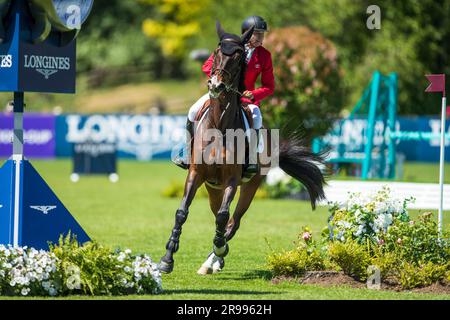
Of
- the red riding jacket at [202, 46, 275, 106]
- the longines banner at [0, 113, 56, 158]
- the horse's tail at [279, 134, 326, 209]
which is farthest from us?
the longines banner at [0, 113, 56, 158]

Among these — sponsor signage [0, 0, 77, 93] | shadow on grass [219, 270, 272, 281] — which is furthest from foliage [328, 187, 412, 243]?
sponsor signage [0, 0, 77, 93]

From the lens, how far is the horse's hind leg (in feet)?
34.3

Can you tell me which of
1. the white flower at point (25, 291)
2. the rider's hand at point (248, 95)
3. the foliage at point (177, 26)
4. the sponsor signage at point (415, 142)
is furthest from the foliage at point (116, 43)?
the white flower at point (25, 291)

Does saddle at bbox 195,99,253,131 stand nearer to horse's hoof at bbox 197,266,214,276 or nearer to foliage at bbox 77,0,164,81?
horse's hoof at bbox 197,266,214,276

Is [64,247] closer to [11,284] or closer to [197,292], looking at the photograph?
[11,284]

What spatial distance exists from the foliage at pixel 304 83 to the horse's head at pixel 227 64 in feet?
34.8

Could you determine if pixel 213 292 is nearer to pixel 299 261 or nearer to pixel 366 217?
pixel 299 261

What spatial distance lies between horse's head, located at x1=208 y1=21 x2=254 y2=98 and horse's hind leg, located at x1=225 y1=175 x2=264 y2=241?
1781 millimetres

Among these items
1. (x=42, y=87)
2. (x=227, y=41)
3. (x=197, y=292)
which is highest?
(x=227, y=41)

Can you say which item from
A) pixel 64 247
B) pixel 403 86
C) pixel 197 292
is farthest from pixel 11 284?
pixel 403 86

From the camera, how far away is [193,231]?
14672 mm
